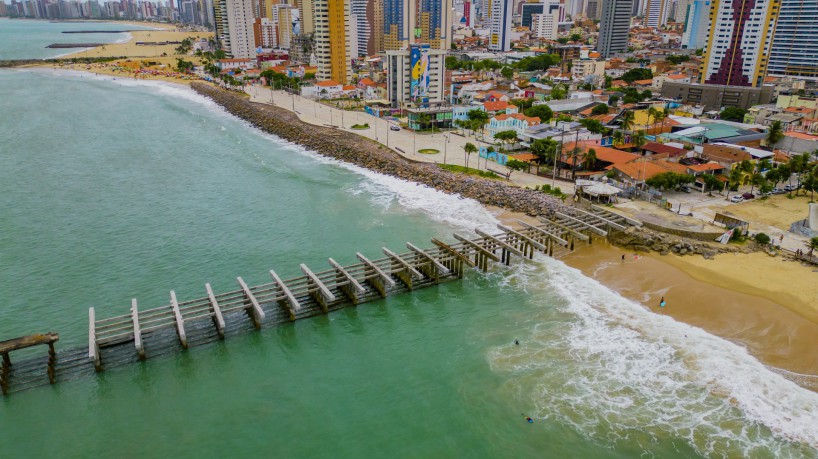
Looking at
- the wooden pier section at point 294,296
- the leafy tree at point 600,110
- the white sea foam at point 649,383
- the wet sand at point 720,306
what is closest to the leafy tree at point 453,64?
the leafy tree at point 600,110

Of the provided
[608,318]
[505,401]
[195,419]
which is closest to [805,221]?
[608,318]

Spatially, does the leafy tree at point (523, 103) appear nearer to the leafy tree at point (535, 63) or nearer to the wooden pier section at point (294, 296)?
the wooden pier section at point (294, 296)

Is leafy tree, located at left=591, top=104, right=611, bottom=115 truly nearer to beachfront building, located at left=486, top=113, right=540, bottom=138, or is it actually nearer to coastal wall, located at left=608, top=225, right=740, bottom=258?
beachfront building, located at left=486, top=113, right=540, bottom=138

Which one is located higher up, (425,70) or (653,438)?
(425,70)

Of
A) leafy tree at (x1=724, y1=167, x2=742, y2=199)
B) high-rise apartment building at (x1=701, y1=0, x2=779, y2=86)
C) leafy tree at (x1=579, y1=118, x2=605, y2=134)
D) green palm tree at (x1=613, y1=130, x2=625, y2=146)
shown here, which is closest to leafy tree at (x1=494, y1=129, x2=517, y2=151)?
leafy tree at (x1=579, y1=118, x2=605, y2=134)

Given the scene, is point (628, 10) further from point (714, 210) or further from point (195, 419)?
point (195, 419)
